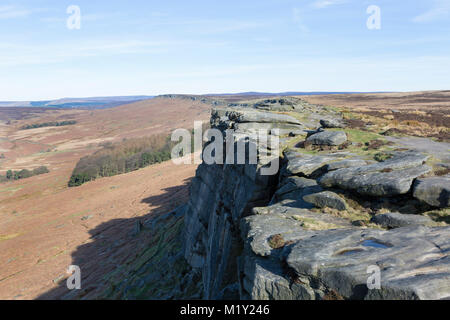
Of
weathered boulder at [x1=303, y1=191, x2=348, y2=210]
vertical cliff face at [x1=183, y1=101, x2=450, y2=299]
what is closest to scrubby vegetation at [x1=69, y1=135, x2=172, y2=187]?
vertical cliff face at [x1=183, y1=101, x2=450, y2=299]

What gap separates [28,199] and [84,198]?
76.3 ft

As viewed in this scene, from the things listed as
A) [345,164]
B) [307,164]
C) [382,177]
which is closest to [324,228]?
[382,177]

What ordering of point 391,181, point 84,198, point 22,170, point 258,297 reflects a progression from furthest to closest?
1. point 22,170
2. point 84,198
3. point 391,181
4. point 258,297

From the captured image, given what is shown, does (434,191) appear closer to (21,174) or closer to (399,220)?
(399,220)

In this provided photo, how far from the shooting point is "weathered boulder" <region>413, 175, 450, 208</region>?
1050cm

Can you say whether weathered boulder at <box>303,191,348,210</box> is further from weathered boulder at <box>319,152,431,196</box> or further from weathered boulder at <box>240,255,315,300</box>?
weathered boulder at <box>240,255,315,300</box>

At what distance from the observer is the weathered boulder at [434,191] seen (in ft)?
34.4

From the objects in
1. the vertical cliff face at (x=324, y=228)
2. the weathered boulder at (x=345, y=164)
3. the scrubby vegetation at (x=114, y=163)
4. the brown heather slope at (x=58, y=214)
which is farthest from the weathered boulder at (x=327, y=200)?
the scrubby vegetation at (x=114, y=163)

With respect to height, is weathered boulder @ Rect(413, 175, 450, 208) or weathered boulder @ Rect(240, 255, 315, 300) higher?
weathered boulder @ Rect(413, 175, 450, 208)

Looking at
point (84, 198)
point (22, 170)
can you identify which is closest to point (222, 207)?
point (84, 198)

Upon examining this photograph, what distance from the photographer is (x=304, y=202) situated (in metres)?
13.1

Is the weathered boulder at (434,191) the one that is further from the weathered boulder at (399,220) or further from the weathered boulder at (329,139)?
the weathered boulder at (329,139)

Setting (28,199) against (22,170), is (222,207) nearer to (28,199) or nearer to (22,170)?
(28,199)

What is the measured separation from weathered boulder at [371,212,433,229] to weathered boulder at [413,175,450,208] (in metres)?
0.94
